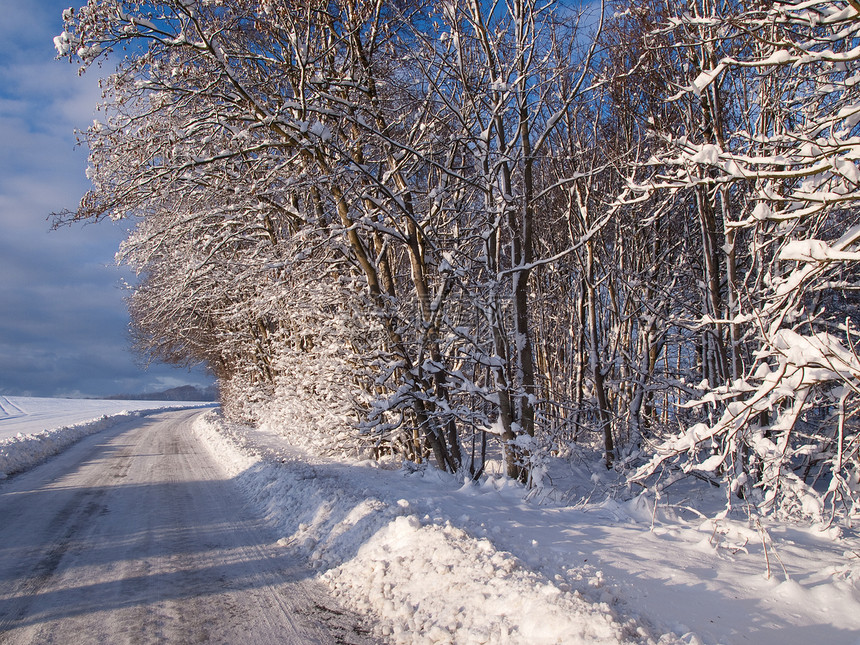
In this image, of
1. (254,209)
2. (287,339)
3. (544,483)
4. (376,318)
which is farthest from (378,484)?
(287,339)

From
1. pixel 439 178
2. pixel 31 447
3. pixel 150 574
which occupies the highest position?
pixel 439 178

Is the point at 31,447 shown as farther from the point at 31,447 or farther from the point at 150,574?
the point at 150,574

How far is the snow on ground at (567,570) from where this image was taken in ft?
9.64

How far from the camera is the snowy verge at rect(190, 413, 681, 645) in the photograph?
2.87m

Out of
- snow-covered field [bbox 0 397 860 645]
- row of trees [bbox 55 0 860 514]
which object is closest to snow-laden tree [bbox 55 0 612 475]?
row of trees [bbox 55 0 860 514]

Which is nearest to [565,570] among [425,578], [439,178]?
[425,578]

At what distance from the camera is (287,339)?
15.2 m

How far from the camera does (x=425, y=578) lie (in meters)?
3.71

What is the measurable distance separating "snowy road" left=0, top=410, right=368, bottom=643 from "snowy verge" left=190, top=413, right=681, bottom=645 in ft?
0.93

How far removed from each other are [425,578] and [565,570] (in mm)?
1016

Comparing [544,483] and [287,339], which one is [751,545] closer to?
[544,483]

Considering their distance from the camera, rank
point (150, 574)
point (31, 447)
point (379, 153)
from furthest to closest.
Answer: point (31, 447)
point (379, 153)
point (150, 574)

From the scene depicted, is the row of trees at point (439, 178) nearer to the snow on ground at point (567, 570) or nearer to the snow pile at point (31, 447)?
the snow on ground at point (567, 570)

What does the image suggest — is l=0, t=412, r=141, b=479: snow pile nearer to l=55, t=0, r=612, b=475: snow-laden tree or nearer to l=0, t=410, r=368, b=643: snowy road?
l=0, t=410, r=368, b=643: snowy road
